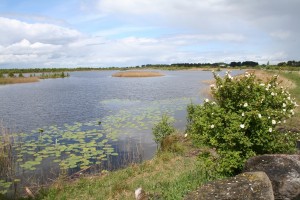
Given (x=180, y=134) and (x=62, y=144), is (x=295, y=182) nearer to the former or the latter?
(x=180, y=134)

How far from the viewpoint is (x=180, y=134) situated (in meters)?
17.1

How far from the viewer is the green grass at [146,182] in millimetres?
8148

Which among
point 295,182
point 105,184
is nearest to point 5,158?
point 105,184

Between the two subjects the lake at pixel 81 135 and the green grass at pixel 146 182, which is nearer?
the green grass at pixel 146 182

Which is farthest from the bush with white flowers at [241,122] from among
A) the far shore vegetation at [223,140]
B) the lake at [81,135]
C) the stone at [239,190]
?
the lake at [81,135]

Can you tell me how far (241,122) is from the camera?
800cm

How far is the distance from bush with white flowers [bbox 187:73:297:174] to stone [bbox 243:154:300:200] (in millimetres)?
657

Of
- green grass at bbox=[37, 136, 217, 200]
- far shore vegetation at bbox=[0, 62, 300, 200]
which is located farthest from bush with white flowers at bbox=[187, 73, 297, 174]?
green grass at bbox=[37, 136, 217, 200]

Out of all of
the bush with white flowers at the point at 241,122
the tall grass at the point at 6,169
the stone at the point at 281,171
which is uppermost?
the bush with white flowers at the point at 241,122

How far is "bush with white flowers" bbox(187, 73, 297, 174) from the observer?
7.90 m

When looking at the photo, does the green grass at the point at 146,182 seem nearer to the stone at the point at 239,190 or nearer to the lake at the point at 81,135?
the stone at the point at 239,190

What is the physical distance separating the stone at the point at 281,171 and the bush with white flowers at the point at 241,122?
0.66 meters

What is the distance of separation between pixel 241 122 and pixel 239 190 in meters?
2.68

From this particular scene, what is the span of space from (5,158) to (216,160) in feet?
31.8
